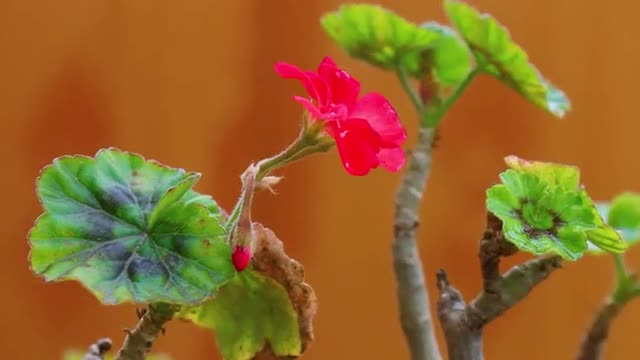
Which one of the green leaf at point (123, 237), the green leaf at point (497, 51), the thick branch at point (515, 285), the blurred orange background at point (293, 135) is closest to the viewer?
the green leaf at point (123, 237)

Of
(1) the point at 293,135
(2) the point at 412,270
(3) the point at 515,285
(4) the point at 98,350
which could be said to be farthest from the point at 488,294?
(1) the point at 293,135

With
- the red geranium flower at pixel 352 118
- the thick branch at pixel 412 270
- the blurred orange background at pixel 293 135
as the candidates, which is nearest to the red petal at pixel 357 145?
the red geranium flower at pixel 352 118

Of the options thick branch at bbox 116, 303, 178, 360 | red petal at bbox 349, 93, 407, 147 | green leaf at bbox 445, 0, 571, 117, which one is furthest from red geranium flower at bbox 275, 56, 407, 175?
green leaf at bbox 445, 0, 571, 117

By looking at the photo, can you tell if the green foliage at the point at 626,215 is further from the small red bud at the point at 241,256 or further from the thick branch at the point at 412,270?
the small red bud at the point at 241,256

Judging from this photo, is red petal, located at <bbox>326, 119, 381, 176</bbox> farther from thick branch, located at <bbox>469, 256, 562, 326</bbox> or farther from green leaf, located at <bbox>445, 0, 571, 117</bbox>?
green leaf, located at <bbox>445, 0, 571, 117</bbox>

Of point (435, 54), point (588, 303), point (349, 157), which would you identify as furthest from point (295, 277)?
point (588, 303)

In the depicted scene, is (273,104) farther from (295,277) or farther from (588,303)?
(295,277)
